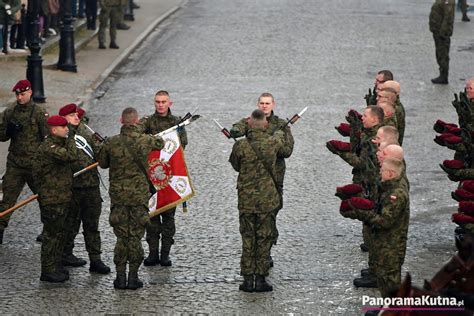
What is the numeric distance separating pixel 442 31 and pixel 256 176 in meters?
13.2

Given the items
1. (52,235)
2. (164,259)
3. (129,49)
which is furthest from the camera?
(129,49)

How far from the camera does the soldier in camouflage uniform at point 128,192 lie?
1323cm

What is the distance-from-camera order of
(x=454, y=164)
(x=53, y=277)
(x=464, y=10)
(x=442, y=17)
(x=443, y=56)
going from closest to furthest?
(x=53, y=277) < (x=454, y=164) < (x=443, y=56) < (x=442, y=17) < (x=464, y=10)

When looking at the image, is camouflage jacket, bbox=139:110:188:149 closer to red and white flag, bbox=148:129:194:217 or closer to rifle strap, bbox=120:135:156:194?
red and white flag, bbox=148:129:194:217

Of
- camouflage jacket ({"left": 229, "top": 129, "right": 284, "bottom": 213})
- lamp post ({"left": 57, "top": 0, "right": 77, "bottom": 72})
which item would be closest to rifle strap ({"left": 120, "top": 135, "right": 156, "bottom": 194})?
camouflage jacket ({"left": 229, "top": 129, "right": 284, "bottom": 213})

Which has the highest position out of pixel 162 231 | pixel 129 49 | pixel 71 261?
pixel 129 49

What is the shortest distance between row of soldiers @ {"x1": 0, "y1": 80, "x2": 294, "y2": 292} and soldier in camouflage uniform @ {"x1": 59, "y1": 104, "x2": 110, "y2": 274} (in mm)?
11

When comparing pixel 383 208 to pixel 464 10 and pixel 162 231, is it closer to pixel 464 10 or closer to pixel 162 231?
pixel 162 231

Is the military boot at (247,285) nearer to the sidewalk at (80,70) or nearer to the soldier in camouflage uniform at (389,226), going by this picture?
the soldier in camouflage uniform at (389,226)

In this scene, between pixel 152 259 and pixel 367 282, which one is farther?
pixel 152 259

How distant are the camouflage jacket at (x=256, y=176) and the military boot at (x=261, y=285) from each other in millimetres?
684

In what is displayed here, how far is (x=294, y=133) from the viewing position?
67.6ft

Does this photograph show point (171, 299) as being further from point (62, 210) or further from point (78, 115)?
point (78, 115)

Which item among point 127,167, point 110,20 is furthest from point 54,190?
point 110,20
